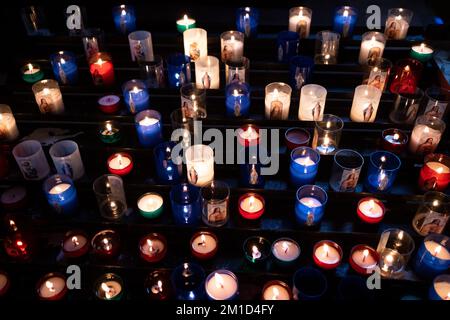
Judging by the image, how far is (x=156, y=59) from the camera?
9.42ft

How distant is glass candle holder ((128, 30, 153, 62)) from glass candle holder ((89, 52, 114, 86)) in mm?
194

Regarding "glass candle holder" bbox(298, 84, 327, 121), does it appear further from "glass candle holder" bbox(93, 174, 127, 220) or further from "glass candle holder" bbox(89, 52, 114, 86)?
"glass candle holder" bbox(89, 52, 114, 86)

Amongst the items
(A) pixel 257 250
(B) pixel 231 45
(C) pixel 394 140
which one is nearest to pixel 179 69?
(B) pixel 231 45

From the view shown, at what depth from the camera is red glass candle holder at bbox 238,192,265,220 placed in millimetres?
2201

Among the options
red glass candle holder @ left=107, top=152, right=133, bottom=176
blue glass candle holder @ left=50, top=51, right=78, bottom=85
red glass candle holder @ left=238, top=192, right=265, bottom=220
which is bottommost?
red glass candle holder @ left=238, top=192, right=265, bottom=220

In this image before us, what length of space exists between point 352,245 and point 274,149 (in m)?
0.69

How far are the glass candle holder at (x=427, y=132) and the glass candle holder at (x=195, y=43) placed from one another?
149cm

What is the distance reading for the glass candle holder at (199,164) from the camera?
7.25ft

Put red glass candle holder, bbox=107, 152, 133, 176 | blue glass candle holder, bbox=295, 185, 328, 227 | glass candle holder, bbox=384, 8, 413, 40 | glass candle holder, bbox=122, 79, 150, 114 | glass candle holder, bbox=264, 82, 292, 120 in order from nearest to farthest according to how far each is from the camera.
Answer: blue glass candle holder, bbox=295, 185, 328, 227 → red glass candle holder, bbox=107, 152, 133, 176 → glass candle holder, bbox=264, 82, 292, 120 → glass candle holder, bbox=122, 79, 150, 114 → glass candle holder, bbox=384, 8, 413, 40

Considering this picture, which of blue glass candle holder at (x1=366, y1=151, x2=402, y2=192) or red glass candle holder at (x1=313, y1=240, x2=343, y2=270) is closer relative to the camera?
red glass candle holder at (x1=313, y1=240, x2=343, y2=270)

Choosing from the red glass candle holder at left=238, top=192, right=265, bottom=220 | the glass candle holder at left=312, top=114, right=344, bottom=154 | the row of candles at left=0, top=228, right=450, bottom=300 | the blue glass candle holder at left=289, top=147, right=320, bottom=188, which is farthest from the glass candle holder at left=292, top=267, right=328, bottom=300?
the glass candle holder at left=312, top=114, right=344, bottom=154

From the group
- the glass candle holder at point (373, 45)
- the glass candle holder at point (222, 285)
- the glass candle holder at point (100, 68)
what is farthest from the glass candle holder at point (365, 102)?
the glass candle holder at point (100, 68)

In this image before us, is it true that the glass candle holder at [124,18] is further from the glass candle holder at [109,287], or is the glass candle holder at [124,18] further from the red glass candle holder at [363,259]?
the red glass candle holder at [363,259]

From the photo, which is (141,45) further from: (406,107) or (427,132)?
(427,132)
